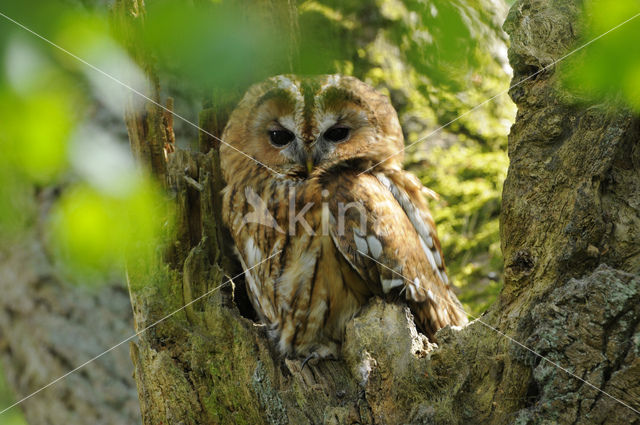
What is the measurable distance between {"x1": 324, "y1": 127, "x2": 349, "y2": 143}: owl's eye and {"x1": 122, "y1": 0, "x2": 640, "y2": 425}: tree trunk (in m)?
0.63

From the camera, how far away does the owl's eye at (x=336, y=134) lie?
204 centimetres

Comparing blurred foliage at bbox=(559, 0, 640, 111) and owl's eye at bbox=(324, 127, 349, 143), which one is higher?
owl's eye at bbox=(324, 127, 349, 143)

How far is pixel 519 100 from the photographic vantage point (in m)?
1.37

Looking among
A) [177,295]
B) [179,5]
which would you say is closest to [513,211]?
[179,5]

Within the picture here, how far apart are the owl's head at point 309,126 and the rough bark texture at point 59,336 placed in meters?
1.25

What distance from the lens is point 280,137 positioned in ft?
6.79

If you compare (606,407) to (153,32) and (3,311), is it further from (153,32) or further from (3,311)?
(3,311)

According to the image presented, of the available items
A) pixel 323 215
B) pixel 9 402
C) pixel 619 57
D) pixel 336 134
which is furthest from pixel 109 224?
pixel 9 402

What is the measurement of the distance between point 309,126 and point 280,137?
150 mm

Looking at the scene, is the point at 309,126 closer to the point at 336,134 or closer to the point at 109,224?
the point at 336,134

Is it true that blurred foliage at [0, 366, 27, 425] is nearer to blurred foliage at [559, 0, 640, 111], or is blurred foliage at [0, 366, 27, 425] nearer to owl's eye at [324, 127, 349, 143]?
owl's eye at [324, 127, 349, 143]

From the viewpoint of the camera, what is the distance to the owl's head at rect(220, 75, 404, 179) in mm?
1918

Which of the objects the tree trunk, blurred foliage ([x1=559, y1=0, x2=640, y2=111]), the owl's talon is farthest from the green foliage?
blurred foliage ([x1=559, y1=0, x2=640, y2=111])

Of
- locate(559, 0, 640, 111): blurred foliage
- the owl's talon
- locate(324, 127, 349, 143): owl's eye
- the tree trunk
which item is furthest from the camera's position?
locate(324, 127, 349, 143): owl's eye
